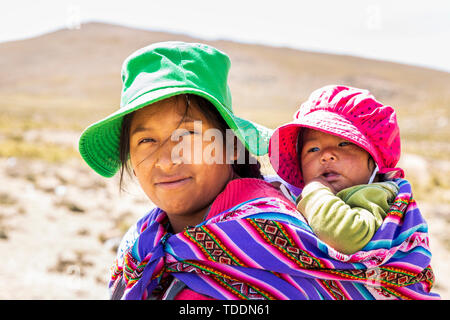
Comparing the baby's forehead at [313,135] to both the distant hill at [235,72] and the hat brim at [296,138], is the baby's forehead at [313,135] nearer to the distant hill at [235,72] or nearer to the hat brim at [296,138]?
the hat brim at [296,138]

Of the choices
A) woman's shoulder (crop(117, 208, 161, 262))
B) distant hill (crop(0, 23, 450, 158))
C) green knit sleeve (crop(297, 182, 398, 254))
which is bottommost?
distant hill (crop(0, 23, 450, 158))

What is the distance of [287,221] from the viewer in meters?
1.74

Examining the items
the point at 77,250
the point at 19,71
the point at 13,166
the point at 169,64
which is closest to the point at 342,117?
the point at 169,64

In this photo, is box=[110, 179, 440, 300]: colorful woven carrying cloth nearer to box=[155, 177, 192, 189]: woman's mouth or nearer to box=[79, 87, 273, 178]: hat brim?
box=[155, 177, 192, 189]: woman's mouth

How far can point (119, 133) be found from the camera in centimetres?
233

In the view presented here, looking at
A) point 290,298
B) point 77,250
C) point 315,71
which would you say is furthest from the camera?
point 315,71

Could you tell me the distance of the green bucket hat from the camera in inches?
74.7

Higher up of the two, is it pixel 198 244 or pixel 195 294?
pixel 198 244

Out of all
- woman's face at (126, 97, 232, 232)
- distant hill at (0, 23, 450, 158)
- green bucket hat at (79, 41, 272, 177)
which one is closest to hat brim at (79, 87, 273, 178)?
green bucket hat at (79, 41, 272, 177)

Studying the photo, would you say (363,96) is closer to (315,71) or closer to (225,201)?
(225,201)

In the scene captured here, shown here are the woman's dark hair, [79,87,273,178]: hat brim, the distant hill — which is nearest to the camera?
[79,87,273,178]: hat brim

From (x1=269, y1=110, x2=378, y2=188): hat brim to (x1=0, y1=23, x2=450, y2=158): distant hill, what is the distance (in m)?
57.9

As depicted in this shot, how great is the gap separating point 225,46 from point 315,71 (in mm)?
18723
